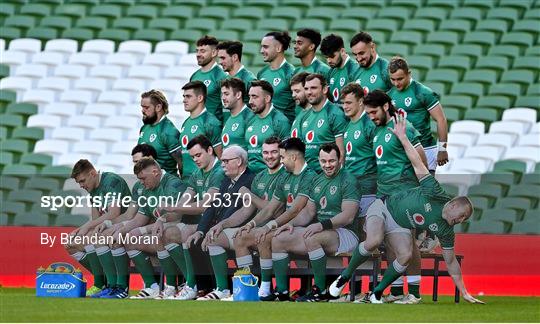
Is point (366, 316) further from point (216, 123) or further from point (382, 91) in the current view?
point (216, 123)

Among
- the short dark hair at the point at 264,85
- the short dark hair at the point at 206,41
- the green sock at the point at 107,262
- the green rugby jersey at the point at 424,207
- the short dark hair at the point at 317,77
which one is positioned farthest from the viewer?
the short dark hair at the point at 206,41

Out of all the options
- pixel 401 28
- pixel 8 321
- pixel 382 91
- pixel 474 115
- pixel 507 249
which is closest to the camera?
pixel 8 321

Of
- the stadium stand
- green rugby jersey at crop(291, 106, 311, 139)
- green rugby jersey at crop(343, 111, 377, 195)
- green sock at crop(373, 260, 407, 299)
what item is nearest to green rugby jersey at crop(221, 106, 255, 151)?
green rugby jersey at crop(291, 106, 311, 139)

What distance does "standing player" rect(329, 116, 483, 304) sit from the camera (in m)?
10.5

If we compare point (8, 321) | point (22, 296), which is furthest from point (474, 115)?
point (8, 321)

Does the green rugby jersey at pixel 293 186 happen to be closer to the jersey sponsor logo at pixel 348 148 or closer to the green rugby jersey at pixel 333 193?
the green rugby jersey at pixel 333 193

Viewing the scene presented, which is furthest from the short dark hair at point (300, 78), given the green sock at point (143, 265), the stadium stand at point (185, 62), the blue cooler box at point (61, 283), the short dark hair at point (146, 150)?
the stadium stand at point (185, 62)

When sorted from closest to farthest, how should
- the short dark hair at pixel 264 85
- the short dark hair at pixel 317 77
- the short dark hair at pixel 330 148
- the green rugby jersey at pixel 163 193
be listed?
the short dark hair at pixel 330 148 < the short dark hair at pixel 317 77 < the short dark hair at pixel 264 85 < the green rugby jersey at pixel 163 193

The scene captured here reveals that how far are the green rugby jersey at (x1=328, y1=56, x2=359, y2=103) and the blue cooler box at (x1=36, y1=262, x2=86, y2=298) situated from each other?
98.5 inches

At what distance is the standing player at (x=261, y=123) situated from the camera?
11203 mm

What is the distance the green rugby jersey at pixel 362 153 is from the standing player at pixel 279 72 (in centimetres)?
90

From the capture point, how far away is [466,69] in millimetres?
17625

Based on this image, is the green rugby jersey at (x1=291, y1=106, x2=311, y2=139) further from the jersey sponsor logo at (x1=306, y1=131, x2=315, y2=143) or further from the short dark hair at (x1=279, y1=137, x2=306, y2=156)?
the short dark hair at (x1=279, y1=137, x2=306, y2=156)

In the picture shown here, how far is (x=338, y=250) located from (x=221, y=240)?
3.07 ft
